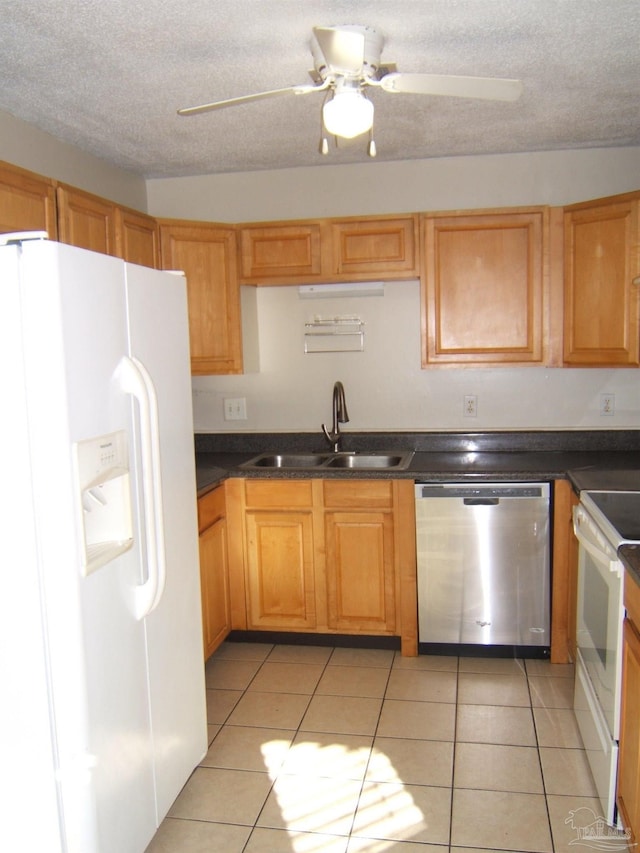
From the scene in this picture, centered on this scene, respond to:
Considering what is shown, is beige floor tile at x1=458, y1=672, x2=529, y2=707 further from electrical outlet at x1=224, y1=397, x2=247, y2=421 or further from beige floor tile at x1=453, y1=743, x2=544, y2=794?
electrical outlet at x1=224, y1=397, x2=247, y2=421

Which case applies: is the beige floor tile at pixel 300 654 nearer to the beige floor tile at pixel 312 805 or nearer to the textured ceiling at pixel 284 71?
the beige floor tile at pixel 312 805

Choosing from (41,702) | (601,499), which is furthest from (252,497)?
(41,702)

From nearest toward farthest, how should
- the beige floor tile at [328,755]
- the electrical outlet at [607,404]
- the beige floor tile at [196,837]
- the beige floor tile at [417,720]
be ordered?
the beige floor tile at [196,837] → the beige floor tile at [328,755] → the beige floor tile at [417,720] → the electrical outlet at [607,404]

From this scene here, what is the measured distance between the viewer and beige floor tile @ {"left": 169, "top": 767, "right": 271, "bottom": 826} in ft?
7.45

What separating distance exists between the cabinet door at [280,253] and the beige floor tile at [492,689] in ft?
6.54

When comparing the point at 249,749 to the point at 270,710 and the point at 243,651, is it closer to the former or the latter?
the point at 270,710

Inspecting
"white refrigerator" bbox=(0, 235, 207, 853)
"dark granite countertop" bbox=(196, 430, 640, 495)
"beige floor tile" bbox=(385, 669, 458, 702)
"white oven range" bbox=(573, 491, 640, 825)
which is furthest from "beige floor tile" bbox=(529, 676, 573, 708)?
"white refrigerator" bbox=(0, 235, 207, 853)

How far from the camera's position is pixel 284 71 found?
2.45 m

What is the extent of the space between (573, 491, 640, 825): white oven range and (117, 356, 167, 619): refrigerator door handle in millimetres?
1261

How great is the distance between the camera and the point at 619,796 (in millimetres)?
2047

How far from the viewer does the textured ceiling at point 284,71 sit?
6.63ft

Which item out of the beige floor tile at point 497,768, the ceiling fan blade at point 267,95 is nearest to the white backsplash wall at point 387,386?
the beige floor tile at point 497,768

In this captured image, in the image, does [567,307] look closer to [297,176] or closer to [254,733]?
[297,176]

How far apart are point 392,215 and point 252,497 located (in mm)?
1490
